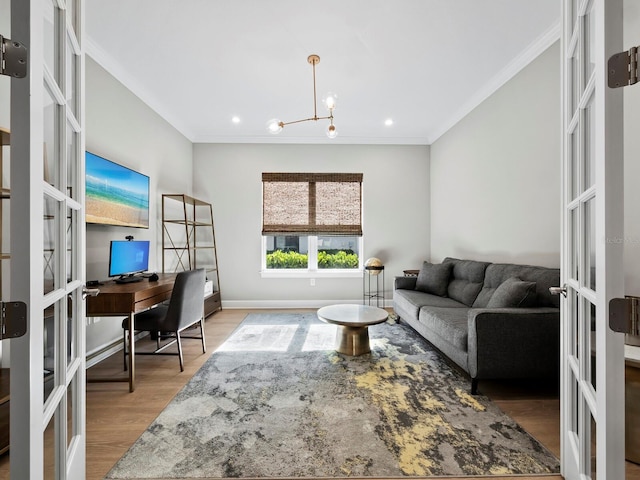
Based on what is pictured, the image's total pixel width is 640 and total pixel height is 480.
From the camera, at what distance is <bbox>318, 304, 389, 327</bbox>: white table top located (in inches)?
106

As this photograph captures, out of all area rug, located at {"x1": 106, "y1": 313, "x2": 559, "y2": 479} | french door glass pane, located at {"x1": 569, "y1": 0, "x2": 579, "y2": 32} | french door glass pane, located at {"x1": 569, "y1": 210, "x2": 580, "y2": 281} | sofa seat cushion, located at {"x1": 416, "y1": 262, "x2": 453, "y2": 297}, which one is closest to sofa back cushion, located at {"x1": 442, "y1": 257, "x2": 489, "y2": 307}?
sofa seat cushion, located at {"x1": 416, "y1": 262, "x2": 453, "y2": 297}

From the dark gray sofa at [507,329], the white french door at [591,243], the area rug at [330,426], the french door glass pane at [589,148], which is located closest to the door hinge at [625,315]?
the white french door at [591,243]

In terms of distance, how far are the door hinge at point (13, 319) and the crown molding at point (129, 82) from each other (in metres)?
2.89

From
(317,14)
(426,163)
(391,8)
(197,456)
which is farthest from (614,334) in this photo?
(426,163)

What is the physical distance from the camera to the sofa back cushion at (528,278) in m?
2.29

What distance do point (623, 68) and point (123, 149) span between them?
147 inches

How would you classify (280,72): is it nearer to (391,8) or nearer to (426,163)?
(391,8)

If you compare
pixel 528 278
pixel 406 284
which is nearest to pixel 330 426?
pixel 528 278

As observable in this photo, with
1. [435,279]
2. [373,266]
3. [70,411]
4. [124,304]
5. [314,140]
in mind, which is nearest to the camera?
[70,411]

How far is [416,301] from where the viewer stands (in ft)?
10.8

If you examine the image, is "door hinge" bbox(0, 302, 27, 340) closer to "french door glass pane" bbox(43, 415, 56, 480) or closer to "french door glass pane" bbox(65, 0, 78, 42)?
"french door glass pane" bbox(43, 415, 56, 480)

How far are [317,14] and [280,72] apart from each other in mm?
845

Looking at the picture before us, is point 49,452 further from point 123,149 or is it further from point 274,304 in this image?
point 274,304

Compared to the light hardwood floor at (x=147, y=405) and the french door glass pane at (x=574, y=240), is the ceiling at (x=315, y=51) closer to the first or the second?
the french door glass pane at (x=574, y=240)
